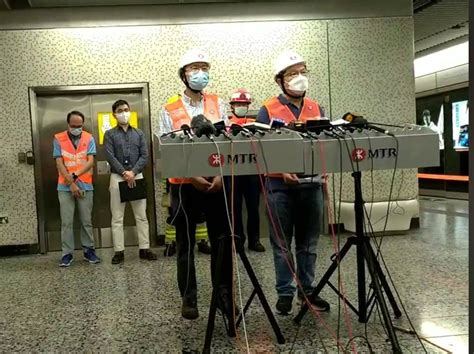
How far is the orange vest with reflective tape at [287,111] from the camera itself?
2.66 metres

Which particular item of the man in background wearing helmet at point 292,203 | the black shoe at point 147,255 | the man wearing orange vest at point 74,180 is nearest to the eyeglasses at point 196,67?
the man in background wearing helmet at point 292,203

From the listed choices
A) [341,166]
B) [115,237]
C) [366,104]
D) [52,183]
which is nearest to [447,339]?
[341,166]

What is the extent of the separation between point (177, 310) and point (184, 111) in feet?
4.00

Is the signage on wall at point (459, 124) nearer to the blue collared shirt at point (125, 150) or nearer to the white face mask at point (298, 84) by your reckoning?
the blue collared shirt at point (125, 150)

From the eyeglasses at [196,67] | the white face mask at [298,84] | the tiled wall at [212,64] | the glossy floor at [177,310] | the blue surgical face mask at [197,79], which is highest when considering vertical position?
the tiled wall at [212,64]

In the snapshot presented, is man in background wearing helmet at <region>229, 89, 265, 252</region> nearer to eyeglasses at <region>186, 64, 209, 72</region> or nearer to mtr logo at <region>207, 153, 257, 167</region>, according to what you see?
eyeglasses at <region>186, 64, 209, 72</region>

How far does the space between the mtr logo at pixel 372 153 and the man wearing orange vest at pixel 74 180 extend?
3.25 m

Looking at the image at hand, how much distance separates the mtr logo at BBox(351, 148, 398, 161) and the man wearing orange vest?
3247mm

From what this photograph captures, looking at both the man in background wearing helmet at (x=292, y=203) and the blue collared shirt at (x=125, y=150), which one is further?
the blue collared shirt at (x=125, y=150)

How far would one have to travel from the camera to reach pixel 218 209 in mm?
2525

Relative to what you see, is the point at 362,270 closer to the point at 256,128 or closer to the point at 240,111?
the point at 256,128

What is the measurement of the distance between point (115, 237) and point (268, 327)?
241cm

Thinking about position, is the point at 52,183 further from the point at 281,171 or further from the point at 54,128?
the point at 281,171

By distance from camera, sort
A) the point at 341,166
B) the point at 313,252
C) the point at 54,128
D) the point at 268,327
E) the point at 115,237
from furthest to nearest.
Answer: the point at 54,128 → the point at 115,237 → the point at 313,252 → the point at 268,327 → the point at 341,166
